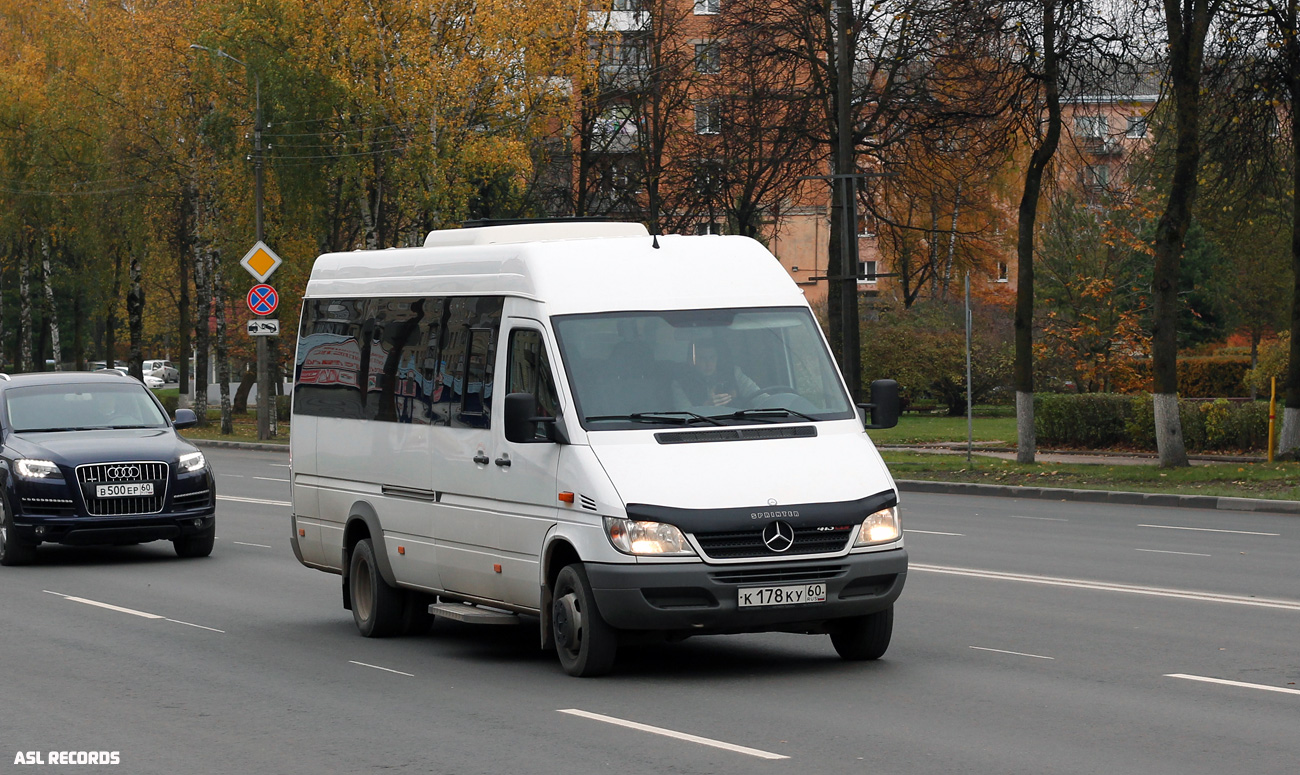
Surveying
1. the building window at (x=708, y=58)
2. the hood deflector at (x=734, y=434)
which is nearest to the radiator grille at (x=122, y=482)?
the hood deflector at (x=734, y=434)

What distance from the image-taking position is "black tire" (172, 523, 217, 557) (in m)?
17.2

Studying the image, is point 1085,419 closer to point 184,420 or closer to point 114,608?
point 184,420

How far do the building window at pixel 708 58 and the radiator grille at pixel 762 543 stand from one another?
30.8 meters

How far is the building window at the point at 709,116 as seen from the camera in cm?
3978

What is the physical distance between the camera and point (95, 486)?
1656cm

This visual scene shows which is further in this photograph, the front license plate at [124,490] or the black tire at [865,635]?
the front license plate at [124,490]

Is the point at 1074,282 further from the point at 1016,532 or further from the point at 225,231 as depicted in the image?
the point at 1016,532

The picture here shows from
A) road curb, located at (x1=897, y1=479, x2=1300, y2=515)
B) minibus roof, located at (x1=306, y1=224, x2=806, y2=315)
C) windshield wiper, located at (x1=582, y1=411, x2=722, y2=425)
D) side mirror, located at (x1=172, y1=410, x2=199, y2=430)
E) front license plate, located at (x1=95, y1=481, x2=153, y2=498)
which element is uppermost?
minibus roof, located at (x1=306, y1=224, x2=806, y2=315)

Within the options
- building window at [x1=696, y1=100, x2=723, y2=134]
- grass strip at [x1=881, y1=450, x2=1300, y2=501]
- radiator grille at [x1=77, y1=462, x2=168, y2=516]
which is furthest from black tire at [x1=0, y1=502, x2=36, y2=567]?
building window at [x1=696, y1=100, x2=723, y2=134]

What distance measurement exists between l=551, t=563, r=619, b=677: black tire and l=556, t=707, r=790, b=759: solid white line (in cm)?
70

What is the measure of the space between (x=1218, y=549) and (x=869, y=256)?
77.6 meters

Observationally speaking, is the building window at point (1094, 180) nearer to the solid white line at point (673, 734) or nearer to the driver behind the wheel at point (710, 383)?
the driver behind the wheel at point (710, 383)

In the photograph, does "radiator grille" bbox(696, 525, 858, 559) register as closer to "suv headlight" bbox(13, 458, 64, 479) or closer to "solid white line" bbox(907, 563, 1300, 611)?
"solid white line" bbox(907, 563, 1300, 611)

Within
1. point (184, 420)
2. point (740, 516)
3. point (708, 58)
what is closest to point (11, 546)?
point (184, 420)
